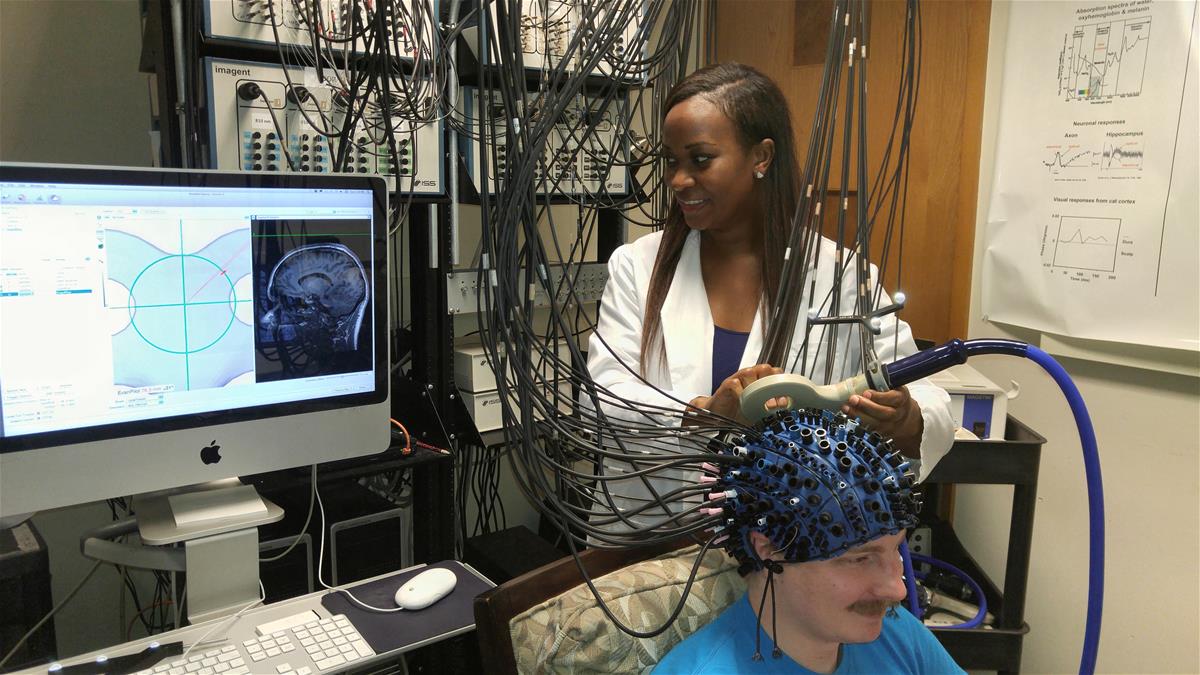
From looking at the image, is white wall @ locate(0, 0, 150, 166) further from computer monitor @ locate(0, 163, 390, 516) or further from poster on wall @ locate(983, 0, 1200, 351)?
poster on wall @ locate(983, 0, 1200, 351)

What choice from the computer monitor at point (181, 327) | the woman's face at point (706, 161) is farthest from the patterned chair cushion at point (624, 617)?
the woman's face at point (706, 161)

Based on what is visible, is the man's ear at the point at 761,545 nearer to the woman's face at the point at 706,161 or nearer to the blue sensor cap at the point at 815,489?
the blue sensor cap at the point at 815,489

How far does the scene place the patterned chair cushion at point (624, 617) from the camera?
0.94 metres

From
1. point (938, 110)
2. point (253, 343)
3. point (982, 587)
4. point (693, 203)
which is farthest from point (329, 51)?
point (982, 587)

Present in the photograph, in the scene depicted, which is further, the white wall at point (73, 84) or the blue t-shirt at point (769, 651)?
the white wall at point (73, 84)

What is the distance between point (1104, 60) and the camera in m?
1.84

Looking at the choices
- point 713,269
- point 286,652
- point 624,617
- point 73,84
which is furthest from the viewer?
point 73,84

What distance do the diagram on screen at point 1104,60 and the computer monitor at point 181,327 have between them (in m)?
1.59

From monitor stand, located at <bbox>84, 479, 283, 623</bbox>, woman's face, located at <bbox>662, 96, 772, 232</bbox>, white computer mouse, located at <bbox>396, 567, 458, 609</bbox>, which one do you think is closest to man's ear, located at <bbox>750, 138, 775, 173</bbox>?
woman's face, located at <bbox>662, 96, 772, 232</bbox>

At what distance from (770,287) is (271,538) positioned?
3.28ft

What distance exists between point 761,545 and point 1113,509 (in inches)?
56.0

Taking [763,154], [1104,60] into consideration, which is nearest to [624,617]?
[763,154]

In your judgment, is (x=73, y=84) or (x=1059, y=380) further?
(x=73, y=84)

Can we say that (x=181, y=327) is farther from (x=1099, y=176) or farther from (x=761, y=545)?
(x=1099, y=176)
